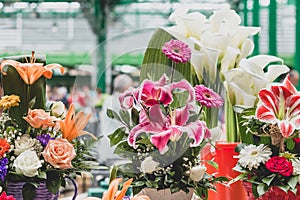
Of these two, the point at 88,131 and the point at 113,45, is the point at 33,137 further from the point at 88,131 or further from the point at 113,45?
the point at 113,45

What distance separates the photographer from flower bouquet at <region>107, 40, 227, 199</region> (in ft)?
4.97

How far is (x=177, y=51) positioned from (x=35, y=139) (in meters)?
0.40

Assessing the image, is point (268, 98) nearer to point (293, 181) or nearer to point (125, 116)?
point (293, 181)

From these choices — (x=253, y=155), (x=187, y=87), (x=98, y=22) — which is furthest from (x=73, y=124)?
(x=98, y=22)

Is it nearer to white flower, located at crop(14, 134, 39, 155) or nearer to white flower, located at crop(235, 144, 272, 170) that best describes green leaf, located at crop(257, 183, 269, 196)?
white flower, located at crop(235, 144, 272, 170)

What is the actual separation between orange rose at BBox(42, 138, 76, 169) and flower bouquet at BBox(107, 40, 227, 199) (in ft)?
0.33

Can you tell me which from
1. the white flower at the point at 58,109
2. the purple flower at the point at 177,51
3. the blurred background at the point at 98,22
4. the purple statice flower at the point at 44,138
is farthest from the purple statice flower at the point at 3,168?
the blurred background at the point at 98,22

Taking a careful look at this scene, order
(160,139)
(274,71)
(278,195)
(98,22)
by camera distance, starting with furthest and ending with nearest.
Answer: (98,22), (274,71), (278,195), (160,139)

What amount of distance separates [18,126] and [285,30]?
1059cm

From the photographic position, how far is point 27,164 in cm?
152

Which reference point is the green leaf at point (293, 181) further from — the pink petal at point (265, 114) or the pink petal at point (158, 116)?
the pink petal at point (158, 116)

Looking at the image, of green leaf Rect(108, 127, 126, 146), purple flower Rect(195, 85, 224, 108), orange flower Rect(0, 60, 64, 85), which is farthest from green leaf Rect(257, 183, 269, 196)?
orange flower Rect(0, 60, 64, 85)

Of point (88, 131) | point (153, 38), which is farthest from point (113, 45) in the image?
point (88, 131)

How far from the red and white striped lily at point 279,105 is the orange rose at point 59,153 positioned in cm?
45
